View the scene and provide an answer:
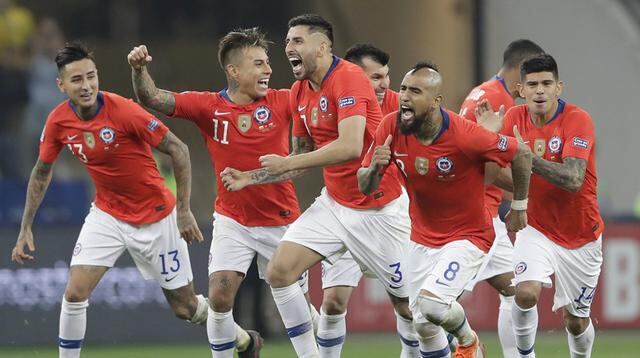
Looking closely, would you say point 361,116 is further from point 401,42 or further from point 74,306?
point 401,42

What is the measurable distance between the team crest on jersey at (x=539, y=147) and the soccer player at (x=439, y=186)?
0.74m

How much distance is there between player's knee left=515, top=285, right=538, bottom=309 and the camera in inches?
433

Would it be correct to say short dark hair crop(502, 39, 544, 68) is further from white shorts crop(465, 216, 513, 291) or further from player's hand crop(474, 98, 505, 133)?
player's hand crop(474, 98, 505, 133)

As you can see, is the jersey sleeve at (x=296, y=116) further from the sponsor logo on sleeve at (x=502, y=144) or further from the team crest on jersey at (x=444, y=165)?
the sponsor logo on sleeve at (x=502, y=144)

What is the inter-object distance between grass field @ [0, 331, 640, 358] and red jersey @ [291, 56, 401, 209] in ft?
12.5

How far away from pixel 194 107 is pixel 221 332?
68.2 inches

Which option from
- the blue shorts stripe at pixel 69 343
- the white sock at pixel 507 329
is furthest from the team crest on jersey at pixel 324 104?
the blue shorts stripe at pixel 69 343

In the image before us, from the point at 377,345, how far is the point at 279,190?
480cm

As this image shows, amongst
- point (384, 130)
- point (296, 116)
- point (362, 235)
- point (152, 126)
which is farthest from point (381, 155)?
point (152, 126)

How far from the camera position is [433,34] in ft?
66.4

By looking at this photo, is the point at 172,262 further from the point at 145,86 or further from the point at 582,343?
the point at 582,343

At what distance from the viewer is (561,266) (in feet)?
36.7

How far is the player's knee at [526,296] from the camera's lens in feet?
36.1

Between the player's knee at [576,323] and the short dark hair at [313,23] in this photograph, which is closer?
the short dark hair at [313,23]
